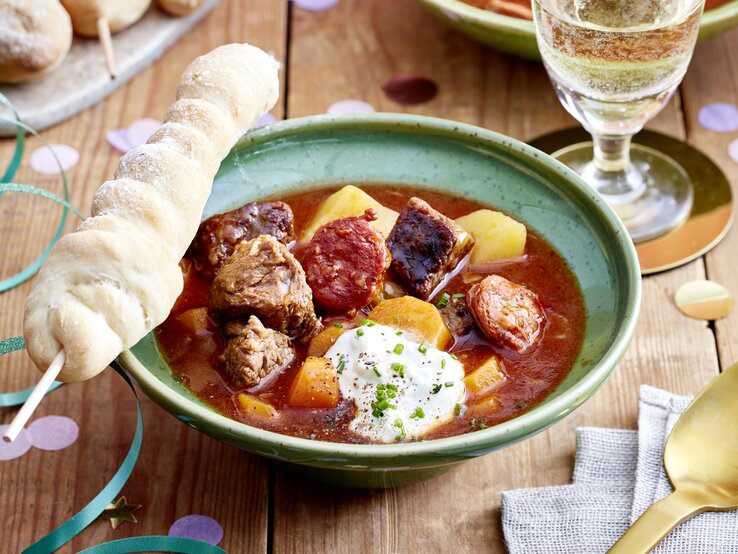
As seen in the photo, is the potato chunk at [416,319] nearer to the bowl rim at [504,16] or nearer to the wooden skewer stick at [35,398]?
the wooden skewer stick at [35,398]

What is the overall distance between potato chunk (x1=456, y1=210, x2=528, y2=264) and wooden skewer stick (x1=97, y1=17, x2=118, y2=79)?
4.70 feet

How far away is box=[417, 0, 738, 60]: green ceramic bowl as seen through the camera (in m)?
3.14

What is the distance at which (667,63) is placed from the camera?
8.73 ft

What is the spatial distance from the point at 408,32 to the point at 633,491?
211 cm

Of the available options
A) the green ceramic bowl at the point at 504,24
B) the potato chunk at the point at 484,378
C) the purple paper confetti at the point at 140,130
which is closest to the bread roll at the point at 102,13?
the purple paper confetti at the point at 140,130

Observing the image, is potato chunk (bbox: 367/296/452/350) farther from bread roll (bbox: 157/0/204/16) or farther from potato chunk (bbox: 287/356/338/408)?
bread roll (bbox: 157/0/204/16)

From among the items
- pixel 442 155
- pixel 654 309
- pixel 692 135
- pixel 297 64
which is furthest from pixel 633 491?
pixel 297 64

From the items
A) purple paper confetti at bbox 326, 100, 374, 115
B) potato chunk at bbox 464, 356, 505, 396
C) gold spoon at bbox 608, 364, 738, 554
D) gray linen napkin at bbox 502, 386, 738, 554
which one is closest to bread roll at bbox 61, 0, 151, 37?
purple paper confetti at bbox 326, 100, 374, 115

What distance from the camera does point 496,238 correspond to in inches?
99.8

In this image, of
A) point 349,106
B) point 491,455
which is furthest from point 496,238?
point 349,106

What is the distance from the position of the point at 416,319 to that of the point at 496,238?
0.37 m

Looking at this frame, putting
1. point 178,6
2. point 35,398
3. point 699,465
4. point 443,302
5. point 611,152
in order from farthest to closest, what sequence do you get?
point 178,6, point 611,152, point 443,302, point 699,465, point 35,398

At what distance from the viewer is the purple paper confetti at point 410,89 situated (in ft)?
11.6

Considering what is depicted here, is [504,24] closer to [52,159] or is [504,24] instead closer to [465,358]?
[465,358]
